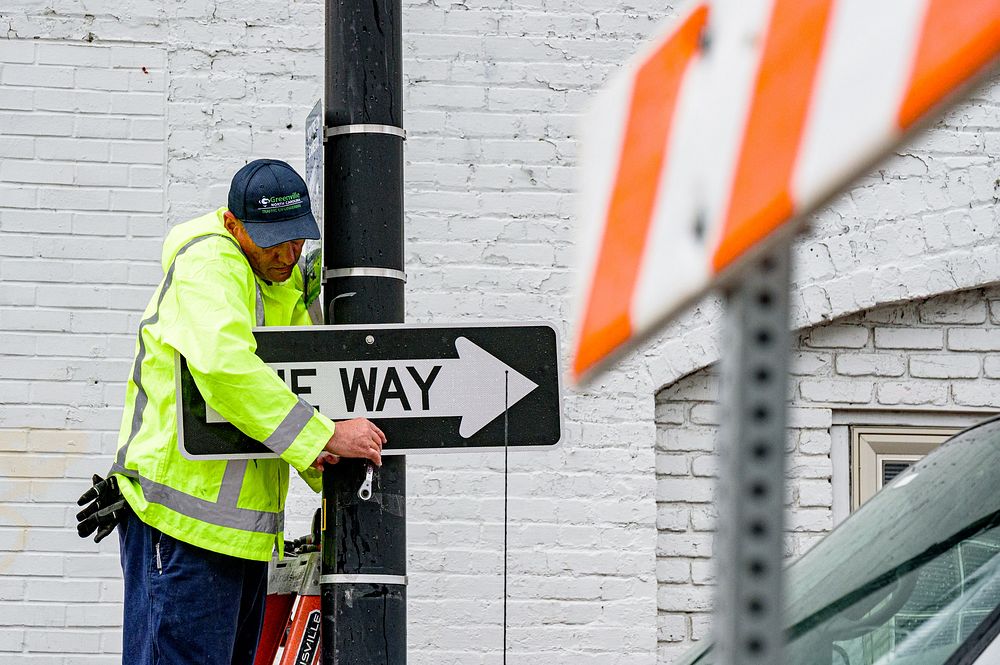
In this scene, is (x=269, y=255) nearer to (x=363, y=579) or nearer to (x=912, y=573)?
(x=363, y=579)

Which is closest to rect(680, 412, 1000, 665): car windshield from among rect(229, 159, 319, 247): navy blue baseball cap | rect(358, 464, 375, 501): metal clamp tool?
rect(358, 464, 375, 501): metal clamp tool

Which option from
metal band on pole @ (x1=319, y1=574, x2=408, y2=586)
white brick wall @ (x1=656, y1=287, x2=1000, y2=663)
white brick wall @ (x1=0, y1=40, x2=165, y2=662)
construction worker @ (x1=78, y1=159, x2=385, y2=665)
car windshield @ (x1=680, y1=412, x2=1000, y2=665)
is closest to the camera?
car windshield @ (x1=680, y1=412, x2=1000, y2=665)

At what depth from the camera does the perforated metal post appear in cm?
99

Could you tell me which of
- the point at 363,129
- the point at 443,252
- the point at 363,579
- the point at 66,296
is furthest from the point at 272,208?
the point at 66,296

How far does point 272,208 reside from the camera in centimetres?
372

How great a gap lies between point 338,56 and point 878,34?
254 centimetres

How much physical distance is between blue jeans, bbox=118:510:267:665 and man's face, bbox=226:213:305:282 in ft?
2.45

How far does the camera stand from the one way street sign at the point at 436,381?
132 inches

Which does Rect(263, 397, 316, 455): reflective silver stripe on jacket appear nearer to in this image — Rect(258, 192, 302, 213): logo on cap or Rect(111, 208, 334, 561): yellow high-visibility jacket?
Rect(111, 208, 334, 561): yellow high-visibility jacket

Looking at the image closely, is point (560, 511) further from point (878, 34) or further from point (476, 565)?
point (878, 34)

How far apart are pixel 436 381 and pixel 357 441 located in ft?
0.79

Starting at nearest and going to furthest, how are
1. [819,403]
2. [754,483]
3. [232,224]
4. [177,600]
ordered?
[754,483]
[177,600]
[232,224]
[819,403]

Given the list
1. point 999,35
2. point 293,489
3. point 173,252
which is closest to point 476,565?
point 293,489

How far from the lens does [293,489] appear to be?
545 centimetres
